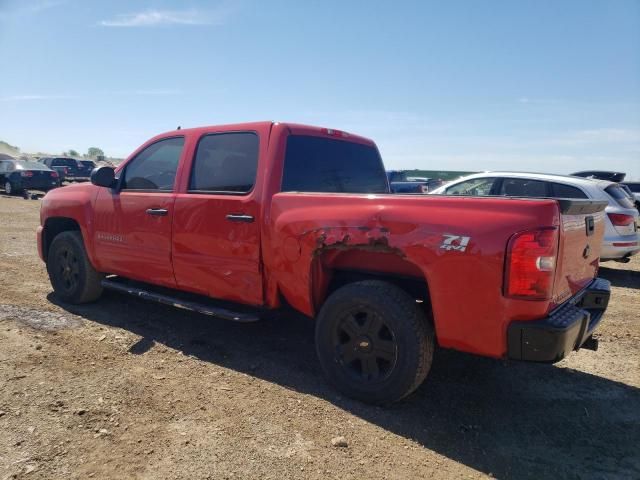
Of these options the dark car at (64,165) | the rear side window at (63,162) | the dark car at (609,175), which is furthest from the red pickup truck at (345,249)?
the rear side window at (63,162)

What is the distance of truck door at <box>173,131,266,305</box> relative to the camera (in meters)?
3.74

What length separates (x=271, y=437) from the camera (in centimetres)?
282

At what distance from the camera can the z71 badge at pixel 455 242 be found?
2.70 m

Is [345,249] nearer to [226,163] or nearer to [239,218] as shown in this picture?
[239,218]

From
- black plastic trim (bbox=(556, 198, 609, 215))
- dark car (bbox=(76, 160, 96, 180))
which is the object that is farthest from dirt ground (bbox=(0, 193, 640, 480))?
dark car (bbox=(76, 160, 96, 180))

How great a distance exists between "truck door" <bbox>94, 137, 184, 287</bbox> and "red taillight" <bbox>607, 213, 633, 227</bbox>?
6.41 metres

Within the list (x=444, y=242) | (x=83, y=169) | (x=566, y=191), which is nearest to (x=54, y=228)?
(x=444, y=242)

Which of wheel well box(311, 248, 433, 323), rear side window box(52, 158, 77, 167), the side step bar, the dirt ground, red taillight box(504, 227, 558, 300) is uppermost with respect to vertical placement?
rear side window box(52, 158, 77, 167)

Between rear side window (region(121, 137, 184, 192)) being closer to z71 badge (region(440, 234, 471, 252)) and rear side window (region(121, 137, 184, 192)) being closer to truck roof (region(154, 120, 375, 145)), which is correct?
truck roof (region(154, 120, 375, 145))

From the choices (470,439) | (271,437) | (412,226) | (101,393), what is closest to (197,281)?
(101,393)

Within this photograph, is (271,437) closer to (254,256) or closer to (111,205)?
(254,256)

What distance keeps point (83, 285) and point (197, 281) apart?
186 cm

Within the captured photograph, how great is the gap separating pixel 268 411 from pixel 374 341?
0.85 meters

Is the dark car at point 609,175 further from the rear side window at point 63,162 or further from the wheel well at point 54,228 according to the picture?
the rear side window at point 63,162
